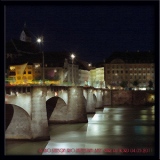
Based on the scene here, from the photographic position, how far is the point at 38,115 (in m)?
30.0

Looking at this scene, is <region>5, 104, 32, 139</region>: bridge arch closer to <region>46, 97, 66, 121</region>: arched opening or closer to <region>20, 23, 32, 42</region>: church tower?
<region>46, 97, 66, 121</region>: arched opening

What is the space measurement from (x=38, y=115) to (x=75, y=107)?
1651 cm

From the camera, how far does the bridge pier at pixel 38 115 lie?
2972 cm

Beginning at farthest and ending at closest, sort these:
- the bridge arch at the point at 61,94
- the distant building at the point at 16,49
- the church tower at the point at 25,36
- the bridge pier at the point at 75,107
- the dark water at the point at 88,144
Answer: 1. the church tower at the point at 25,36
2. the distant building at the point at 16,49
3. the bridge pier at the point at 75,107
4. the bridge arch at the point at 61,94
5. the dark water at the point at 88,144

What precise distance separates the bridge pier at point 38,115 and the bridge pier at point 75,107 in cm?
1529

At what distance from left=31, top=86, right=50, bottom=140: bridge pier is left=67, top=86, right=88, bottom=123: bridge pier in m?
15.3

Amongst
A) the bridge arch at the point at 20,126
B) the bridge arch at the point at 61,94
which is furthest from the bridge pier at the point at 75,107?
the bridge arch at the point at 20,126

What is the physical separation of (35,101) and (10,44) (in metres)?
90.4

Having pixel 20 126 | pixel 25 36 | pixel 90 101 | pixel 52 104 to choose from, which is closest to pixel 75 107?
pixel 52 104

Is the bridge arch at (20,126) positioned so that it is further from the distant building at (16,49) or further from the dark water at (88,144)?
the distant building at (16,49)

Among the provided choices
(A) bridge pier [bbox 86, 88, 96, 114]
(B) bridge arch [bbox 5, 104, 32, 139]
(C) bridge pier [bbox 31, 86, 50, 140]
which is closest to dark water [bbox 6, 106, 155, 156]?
(C) bridge pier [bbox 31, 86, 50, 140]
